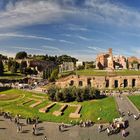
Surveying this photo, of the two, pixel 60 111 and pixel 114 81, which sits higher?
pixel 114 81

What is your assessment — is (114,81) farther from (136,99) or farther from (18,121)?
(18,121)

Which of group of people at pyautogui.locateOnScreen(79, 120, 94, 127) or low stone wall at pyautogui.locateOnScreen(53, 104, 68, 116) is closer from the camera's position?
group of people at pyautogui.locateOnScreen(79, 120, 94, 127)

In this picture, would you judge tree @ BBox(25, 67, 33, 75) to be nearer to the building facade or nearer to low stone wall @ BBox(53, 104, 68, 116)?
the building facade

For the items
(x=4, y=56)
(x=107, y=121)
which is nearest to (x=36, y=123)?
(x=107, y=121)

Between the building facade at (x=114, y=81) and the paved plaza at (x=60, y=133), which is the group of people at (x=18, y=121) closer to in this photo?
the paved plaza at (x=60, y=133)

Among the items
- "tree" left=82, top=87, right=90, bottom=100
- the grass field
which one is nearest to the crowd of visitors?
the grass field

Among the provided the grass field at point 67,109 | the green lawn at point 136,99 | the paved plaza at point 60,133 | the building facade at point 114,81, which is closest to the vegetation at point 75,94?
the grass field at point 67,109

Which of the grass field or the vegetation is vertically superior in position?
the vegetation

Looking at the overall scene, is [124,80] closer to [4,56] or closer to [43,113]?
[43,113]

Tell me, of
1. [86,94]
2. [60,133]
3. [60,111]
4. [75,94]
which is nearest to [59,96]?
[75,94]

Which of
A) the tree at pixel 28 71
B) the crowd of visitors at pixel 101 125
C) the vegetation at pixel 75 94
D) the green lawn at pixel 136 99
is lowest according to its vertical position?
the crowd of visitors at pixel 101 125

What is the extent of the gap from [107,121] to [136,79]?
1169 inches

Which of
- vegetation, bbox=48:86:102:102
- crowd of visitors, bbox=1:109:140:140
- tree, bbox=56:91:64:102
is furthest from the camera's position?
tree, bbox=56:91:64:102

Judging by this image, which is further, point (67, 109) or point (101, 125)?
point (67, 109)
